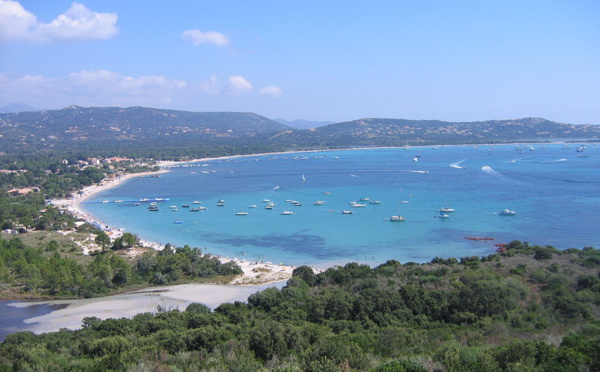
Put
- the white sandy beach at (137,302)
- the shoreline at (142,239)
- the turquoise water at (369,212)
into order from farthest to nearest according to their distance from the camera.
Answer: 1. the turquoise water at (369,212)
2. the shoreline at (142,239)
3. the white sandy beach at (137,302)

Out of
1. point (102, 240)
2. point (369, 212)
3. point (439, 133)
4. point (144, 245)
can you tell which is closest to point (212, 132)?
point (439, 133)

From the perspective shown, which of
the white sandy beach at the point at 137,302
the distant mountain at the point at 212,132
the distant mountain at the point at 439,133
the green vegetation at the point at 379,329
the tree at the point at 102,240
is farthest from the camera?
the distant mountain at the point at 439,133

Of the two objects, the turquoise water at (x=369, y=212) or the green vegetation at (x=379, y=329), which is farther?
the turquoise water at (x=369, y=212)

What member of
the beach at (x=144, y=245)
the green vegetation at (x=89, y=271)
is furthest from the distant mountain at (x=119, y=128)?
the green vegetation at (x=89, y=271)

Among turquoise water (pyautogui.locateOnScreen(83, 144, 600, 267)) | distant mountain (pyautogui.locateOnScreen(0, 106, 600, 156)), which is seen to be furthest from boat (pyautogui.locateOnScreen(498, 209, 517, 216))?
distant mountain (pyautogui.locateOnScreen(0, 106, 600, 156))

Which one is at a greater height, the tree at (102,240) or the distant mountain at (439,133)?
the distant mountain at (439,133)

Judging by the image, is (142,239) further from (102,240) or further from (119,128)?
(119,128)

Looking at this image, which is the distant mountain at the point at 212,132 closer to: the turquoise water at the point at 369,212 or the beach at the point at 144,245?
the beach at the point at 144,245
